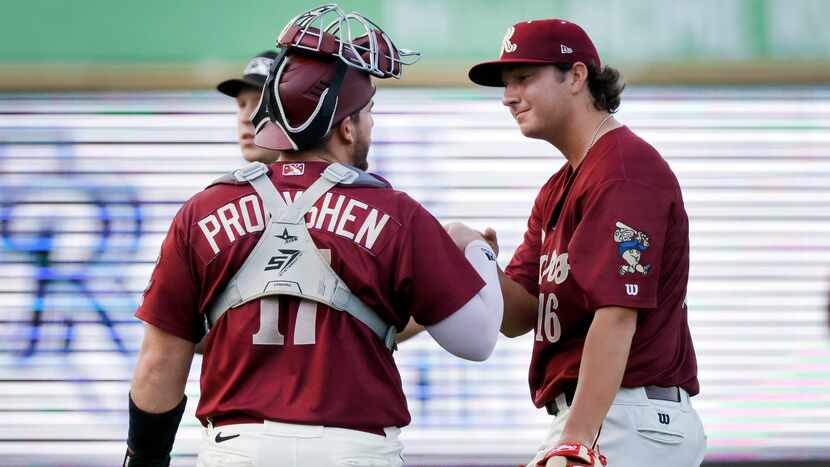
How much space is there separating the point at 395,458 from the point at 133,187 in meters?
4.03

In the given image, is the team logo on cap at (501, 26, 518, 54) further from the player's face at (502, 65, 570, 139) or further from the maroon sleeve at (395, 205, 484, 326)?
the maroon sleeve at (395, 205, 484, 326)

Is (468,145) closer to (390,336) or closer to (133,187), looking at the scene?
(133,187)

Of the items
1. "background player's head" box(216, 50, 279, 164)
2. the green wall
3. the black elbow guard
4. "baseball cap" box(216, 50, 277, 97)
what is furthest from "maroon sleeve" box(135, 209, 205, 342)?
the green wall

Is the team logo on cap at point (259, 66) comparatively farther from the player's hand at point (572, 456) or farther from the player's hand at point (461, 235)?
the player's hand at point (572, 456)

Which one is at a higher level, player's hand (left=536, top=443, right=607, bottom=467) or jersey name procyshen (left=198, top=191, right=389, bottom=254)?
jersey name procyshen (left=198, top=191, right=389, bottom=254)

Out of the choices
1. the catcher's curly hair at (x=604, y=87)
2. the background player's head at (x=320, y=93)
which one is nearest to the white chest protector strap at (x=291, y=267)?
the background player's head at (x=320, y=93)

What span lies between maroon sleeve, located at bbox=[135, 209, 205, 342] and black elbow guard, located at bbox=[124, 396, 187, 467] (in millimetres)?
273

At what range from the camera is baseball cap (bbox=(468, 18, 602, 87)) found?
12.8 feet

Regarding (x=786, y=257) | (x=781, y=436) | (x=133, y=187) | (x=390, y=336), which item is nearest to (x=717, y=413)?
(x=781, y=436)

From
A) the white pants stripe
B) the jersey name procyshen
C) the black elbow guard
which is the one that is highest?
the jersey name procyshen

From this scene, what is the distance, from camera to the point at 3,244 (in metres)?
6.79

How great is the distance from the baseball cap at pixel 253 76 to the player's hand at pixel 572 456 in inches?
101

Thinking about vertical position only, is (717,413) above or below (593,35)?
below

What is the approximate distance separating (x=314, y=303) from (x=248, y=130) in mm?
2434
